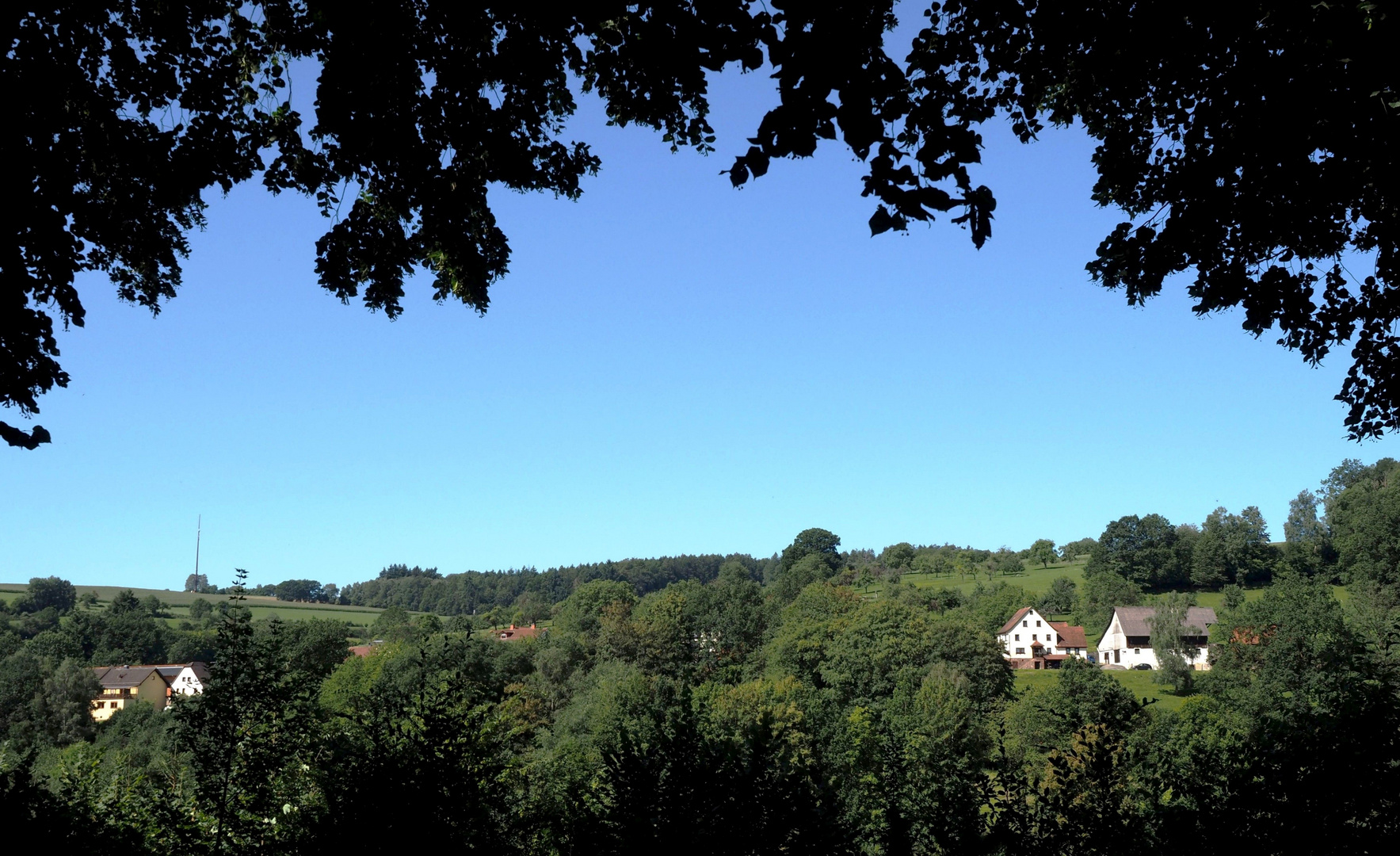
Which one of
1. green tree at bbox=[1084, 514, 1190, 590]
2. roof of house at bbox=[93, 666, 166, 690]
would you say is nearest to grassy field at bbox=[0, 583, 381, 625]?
roof of house at bbox=[93, 666, 166, 690]

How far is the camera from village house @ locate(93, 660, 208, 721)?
5497cm

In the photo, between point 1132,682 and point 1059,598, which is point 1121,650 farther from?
point 1059,598

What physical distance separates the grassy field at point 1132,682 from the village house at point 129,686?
51342 millimetres

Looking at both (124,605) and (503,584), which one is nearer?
(124,605)

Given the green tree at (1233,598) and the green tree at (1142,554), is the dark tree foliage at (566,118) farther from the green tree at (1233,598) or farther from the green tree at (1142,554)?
the green tree at (1142,554)

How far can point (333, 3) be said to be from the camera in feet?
17.8

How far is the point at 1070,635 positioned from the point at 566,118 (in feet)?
262

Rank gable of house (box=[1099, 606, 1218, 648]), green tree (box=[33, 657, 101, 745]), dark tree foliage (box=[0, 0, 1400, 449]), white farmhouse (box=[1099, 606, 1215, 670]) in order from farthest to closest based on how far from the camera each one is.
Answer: white farmhouse (box=[1099, 606, 1215, 670])
gable of house (box=[1099, 606, 1218, 648])
green tree (box=[33, 657, 101, 745])
dark tree foliage (box=[0, 0, 1400, 449])

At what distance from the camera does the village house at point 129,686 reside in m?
55.0

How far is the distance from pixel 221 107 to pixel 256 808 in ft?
22.3

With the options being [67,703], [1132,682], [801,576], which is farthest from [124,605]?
Answer: [1132,682]

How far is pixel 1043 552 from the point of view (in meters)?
113

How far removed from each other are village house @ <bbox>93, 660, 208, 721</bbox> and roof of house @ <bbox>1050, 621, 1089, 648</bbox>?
66.4 m

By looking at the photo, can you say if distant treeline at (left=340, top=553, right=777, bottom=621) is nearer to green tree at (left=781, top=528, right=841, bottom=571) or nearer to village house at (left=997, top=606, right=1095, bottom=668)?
green tree at (left=781, top=528, right=841, bottom=571)
